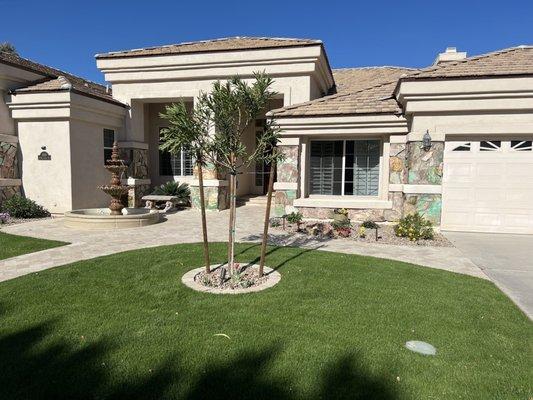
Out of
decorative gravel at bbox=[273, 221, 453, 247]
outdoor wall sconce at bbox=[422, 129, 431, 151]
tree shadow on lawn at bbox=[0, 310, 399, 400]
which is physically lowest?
tree shadow on lawn at bbox=[0, 310, 399, 400]

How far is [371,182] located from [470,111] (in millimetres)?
3670

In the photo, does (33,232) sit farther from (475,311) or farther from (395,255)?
(475,311)

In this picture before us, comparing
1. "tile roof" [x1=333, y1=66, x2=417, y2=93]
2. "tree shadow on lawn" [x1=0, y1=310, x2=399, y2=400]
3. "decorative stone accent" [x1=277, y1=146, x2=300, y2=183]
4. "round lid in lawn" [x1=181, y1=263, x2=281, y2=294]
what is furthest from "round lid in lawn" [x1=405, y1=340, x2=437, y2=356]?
"tile roof" [x1=333, y1=66, x2=417, y2=93]

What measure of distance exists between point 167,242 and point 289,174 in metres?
5.03

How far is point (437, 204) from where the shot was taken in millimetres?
10719

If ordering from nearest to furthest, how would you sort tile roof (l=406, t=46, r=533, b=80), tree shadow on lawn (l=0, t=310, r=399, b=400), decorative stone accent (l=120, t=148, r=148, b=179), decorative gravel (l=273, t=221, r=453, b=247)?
1. tree shadow on lawn (l=0, t=310, r=399, b=400)
2. decorative gravel (l=273, t=221, r=453, b=247)
3. tile roof (l=406, t=46, r=533, b=80)
4. decorative stone accent (l=120, t=148, r=148, b=179)

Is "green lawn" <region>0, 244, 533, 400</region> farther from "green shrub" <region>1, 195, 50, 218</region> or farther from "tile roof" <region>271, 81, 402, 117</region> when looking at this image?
"green shrub" <region>1, 195, 50, 218</region>

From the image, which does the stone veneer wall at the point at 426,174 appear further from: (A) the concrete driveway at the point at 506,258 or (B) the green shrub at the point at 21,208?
(B) the green shrub at the point at 21,208

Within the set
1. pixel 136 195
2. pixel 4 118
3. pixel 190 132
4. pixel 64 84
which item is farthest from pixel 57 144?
pixel 190 132

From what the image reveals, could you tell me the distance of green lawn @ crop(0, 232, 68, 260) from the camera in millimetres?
8254

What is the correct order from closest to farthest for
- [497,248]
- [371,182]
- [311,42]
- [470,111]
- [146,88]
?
[497,248]
[470,111]
[371,182]
[311,42]
[146,88]

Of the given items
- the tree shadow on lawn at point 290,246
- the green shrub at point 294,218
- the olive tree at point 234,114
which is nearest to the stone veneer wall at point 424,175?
the green shrub at point 294,218

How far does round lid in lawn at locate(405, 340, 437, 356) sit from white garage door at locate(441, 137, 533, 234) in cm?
771

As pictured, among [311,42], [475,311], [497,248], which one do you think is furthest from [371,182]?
[475,311]
